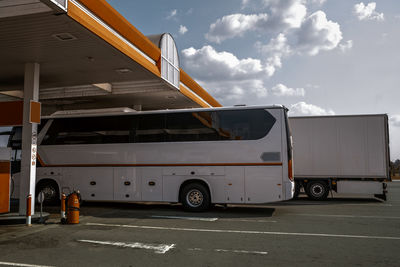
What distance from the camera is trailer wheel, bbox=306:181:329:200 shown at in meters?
15.3

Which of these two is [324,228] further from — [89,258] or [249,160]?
[89,258]

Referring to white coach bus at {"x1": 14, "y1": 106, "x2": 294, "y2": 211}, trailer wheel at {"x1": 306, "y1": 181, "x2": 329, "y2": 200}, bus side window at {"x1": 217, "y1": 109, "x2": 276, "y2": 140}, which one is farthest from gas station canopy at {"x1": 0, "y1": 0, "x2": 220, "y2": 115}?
trailer wheel at {"x1": 306, "y1": 181, "x2": 329, "y2": 200}

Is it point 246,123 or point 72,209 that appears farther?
point 246,123

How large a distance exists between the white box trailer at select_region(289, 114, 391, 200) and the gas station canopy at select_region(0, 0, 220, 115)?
617 cm

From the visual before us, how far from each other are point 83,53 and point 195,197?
18.9ft

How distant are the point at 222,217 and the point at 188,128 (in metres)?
3.19

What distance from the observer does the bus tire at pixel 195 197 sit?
38.5 ft

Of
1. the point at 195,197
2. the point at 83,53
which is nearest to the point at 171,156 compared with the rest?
the point at 195,197

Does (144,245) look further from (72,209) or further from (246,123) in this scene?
(246,123)

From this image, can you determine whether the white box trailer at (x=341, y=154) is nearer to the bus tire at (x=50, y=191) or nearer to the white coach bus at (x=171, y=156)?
the white coach bus at (x=171, y=156)

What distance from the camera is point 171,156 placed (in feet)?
39.8

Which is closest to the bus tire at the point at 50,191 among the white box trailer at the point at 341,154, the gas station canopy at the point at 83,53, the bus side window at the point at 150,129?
the gas station canopy at the point at 83,53

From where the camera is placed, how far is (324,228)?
8.98 m

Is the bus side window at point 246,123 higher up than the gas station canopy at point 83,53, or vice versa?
the gas station canopy at point 83,53
